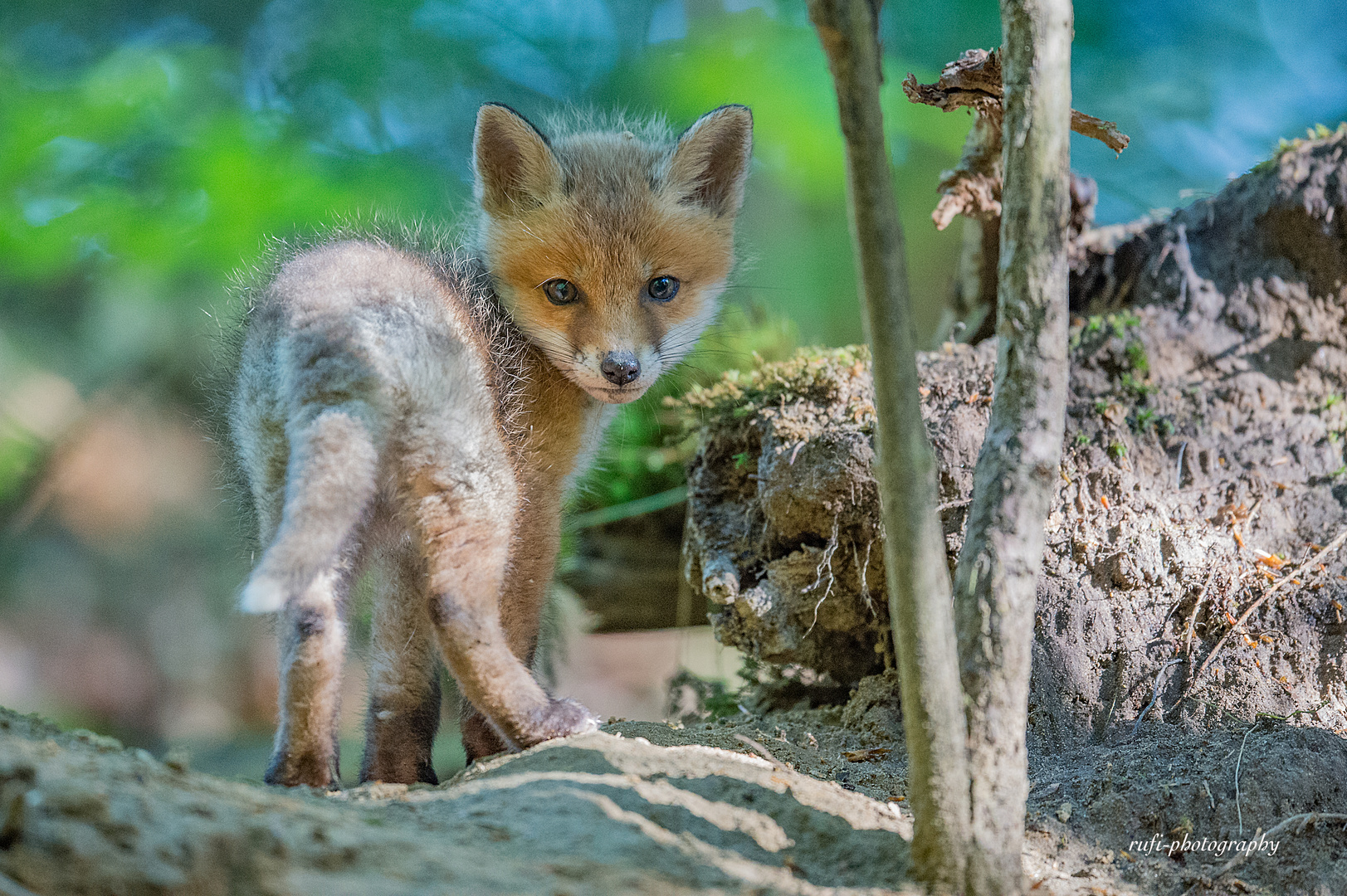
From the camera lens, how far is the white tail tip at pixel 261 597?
1.80 metres

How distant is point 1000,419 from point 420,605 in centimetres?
197

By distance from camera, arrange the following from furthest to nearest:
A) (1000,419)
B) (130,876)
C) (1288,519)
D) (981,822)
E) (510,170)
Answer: (510,170) → (1288,519) → (1000,419) → (981,822) → (130,876)

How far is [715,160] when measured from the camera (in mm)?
3645

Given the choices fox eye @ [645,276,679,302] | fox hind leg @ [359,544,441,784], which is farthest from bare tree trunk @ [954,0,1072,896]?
fox hind leg @ [359,544,441,784]

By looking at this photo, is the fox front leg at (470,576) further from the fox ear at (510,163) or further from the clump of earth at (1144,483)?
the fox ear at (510,163)

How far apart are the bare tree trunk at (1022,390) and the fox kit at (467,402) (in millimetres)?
1347

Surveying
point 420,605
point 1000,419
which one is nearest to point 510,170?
point 420,605

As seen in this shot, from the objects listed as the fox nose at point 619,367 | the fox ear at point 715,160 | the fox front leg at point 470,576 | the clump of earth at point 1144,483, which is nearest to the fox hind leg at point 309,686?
the fox front leg at point 470,576

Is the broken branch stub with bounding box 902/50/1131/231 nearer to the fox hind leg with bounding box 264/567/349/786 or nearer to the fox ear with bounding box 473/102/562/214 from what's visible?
the fox ear with bounding box 473/102/562/214

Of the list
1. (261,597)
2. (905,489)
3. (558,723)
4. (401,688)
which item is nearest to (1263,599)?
(905,489)

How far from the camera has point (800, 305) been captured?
6.95 metres

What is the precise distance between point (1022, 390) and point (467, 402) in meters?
1.54

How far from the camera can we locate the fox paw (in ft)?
8.34

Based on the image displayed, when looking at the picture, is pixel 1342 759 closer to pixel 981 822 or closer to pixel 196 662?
pixel 981 822
